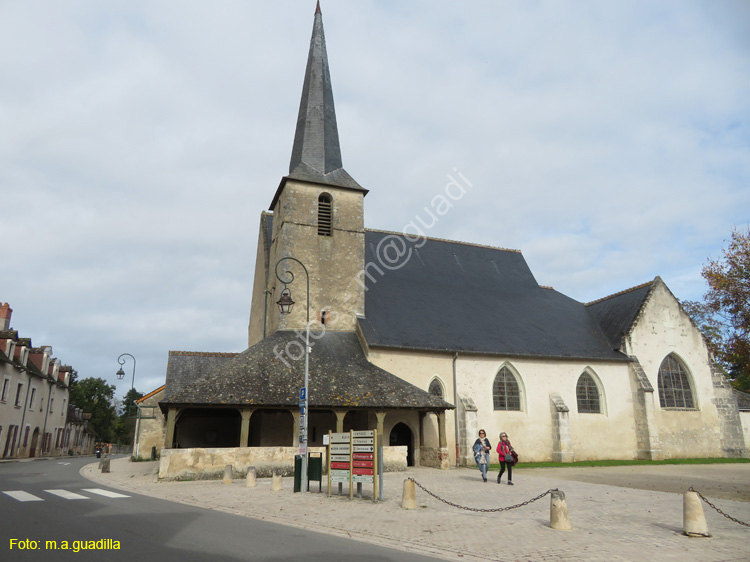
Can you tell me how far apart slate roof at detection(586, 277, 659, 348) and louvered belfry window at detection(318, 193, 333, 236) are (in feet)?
49.8

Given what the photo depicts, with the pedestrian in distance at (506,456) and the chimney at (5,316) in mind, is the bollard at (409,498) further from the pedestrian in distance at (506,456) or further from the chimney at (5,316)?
the chimney at (5,316)

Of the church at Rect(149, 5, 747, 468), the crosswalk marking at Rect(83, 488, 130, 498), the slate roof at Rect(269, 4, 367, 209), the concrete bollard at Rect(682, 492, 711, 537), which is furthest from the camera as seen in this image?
the slate roof at Rect(269, 4, 367, 209)

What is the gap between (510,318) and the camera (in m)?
25.3

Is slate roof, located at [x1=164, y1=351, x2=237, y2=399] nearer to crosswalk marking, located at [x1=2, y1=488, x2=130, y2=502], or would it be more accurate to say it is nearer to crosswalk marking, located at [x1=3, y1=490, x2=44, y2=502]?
crosswalk marking, located at [x1=2, y1=488, x2=130, y2=502]

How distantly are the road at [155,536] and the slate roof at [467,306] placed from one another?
40.6 ft

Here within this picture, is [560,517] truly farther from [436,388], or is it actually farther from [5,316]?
[5,316]

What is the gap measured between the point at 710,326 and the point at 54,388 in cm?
4987

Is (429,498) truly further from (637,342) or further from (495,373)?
(637,342)

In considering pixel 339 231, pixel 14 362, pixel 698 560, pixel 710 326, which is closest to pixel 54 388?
pixel 14 362

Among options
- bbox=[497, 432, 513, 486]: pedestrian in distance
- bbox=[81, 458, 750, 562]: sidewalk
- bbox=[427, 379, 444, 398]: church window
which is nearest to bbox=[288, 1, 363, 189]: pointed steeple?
bbox=[427, 379, 444, 398]: church window

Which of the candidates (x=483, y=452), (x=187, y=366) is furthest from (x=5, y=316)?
(x=483, y=452)

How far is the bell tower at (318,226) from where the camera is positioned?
73.3 ft

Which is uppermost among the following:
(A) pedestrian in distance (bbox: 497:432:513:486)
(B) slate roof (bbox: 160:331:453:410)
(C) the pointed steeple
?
(C) the pointed steeple

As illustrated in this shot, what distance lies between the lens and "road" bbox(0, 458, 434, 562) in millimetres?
5703
